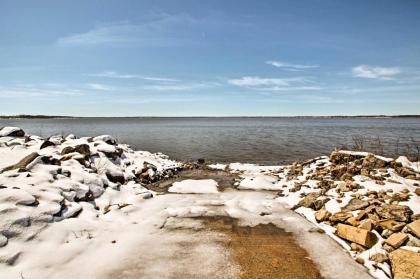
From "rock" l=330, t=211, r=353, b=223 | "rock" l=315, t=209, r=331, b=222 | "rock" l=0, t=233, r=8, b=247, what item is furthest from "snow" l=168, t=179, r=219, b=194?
"rock" l=0, t=233, r=8, b=247

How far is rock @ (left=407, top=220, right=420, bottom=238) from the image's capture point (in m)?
5.64

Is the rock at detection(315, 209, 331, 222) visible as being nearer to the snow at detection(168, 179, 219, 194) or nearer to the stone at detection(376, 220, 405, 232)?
the stone at detection(376, 220, 405, 232)

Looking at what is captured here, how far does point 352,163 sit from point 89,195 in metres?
10.0

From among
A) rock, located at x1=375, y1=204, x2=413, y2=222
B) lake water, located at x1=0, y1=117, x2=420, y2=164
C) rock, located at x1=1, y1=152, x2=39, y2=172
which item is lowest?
lake water, located at x1=0, y1=117, x2=420, y2=164

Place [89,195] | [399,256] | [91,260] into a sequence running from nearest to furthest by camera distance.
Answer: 1. [399,256]
2. [91,260]
3. [89,195]

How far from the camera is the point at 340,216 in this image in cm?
707

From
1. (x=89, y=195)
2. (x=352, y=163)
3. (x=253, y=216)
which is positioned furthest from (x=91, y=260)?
(x=352, y=163)

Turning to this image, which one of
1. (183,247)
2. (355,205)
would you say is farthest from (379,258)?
(183,247)

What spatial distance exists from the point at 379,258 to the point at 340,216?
5.81 ft

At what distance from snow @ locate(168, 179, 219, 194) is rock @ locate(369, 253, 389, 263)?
6269mm

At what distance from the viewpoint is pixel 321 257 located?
565 centimetres

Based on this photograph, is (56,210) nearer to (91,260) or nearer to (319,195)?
(91,260)

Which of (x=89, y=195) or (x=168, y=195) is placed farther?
(x=168, y=195)

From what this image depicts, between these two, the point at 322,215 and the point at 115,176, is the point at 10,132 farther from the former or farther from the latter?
the point at 322,215
